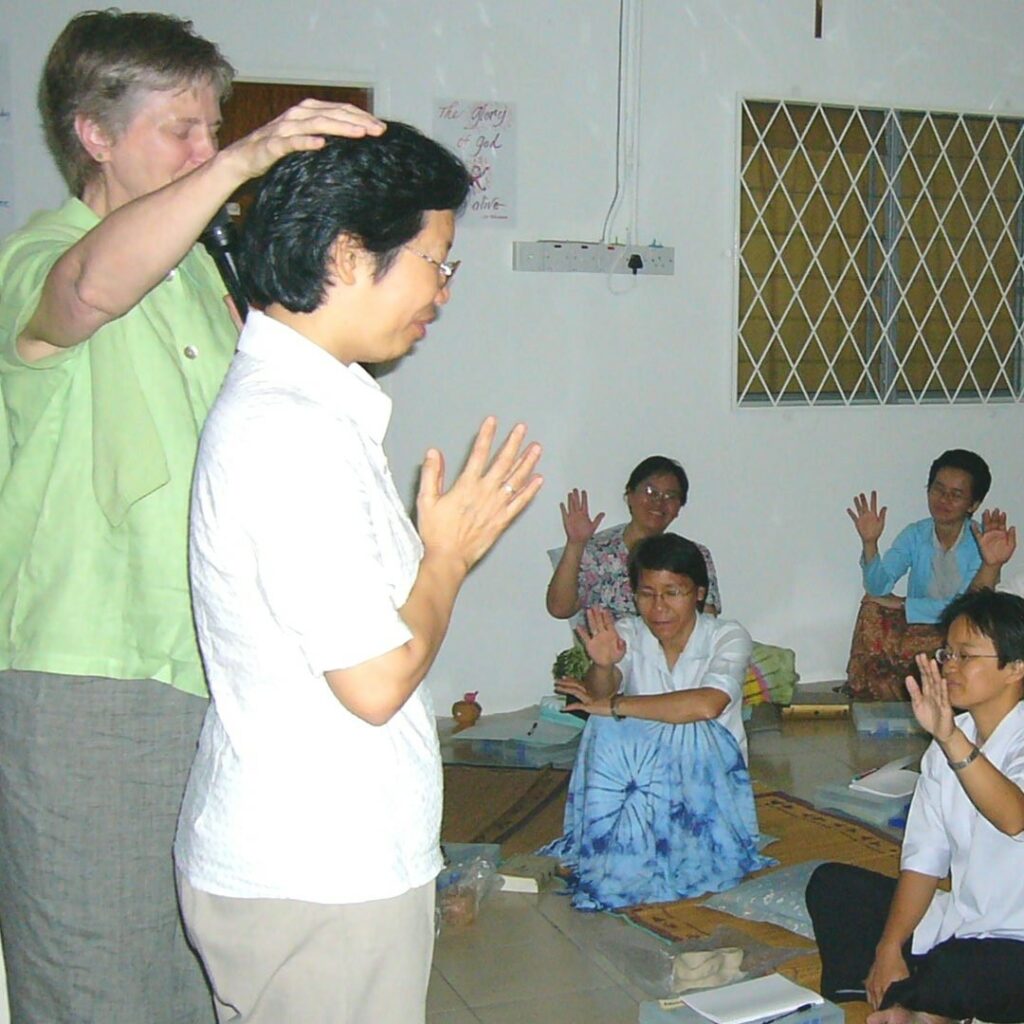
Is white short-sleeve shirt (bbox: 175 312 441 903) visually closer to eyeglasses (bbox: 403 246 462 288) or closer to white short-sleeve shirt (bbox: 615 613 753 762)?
eyeglasses (bbox: 403 246 462 288)

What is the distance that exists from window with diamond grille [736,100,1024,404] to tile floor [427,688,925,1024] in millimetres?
2474

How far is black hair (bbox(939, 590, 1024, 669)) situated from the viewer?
2.35 m

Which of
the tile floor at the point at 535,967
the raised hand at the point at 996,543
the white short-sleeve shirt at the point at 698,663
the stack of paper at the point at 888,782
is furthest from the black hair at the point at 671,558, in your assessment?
the raised hand at the point at 996,543

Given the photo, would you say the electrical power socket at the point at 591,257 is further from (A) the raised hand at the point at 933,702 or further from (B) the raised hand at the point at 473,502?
(B) the raised hand at the point at 473,502

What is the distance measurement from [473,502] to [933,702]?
1275 mm

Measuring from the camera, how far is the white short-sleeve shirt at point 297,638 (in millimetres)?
1075

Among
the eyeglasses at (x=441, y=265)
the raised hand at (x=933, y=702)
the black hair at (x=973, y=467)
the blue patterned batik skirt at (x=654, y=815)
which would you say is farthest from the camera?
the black hair at (x=973, y=467)

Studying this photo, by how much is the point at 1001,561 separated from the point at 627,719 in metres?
1.80

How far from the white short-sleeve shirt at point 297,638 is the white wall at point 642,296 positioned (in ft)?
11.0

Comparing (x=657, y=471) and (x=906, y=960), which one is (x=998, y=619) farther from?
(x=657, y=471)

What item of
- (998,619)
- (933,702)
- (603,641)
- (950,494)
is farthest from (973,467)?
(933,702)

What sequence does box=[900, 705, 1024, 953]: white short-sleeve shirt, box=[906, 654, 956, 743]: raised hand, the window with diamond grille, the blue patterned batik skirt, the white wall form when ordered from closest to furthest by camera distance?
box=[906, 654, 956, 743]: raised hand → box=[900, 705, 1024, 953]: white short-sleeve shirt → the blue patterned batik skirt → the white wall → the window with diamond grille

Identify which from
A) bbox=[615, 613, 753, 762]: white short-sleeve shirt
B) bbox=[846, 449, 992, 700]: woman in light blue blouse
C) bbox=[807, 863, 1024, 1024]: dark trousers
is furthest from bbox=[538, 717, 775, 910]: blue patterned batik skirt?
bbox=[846, 449, 992, 700]: woman in light blue blouse

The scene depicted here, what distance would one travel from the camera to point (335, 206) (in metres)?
1.14
